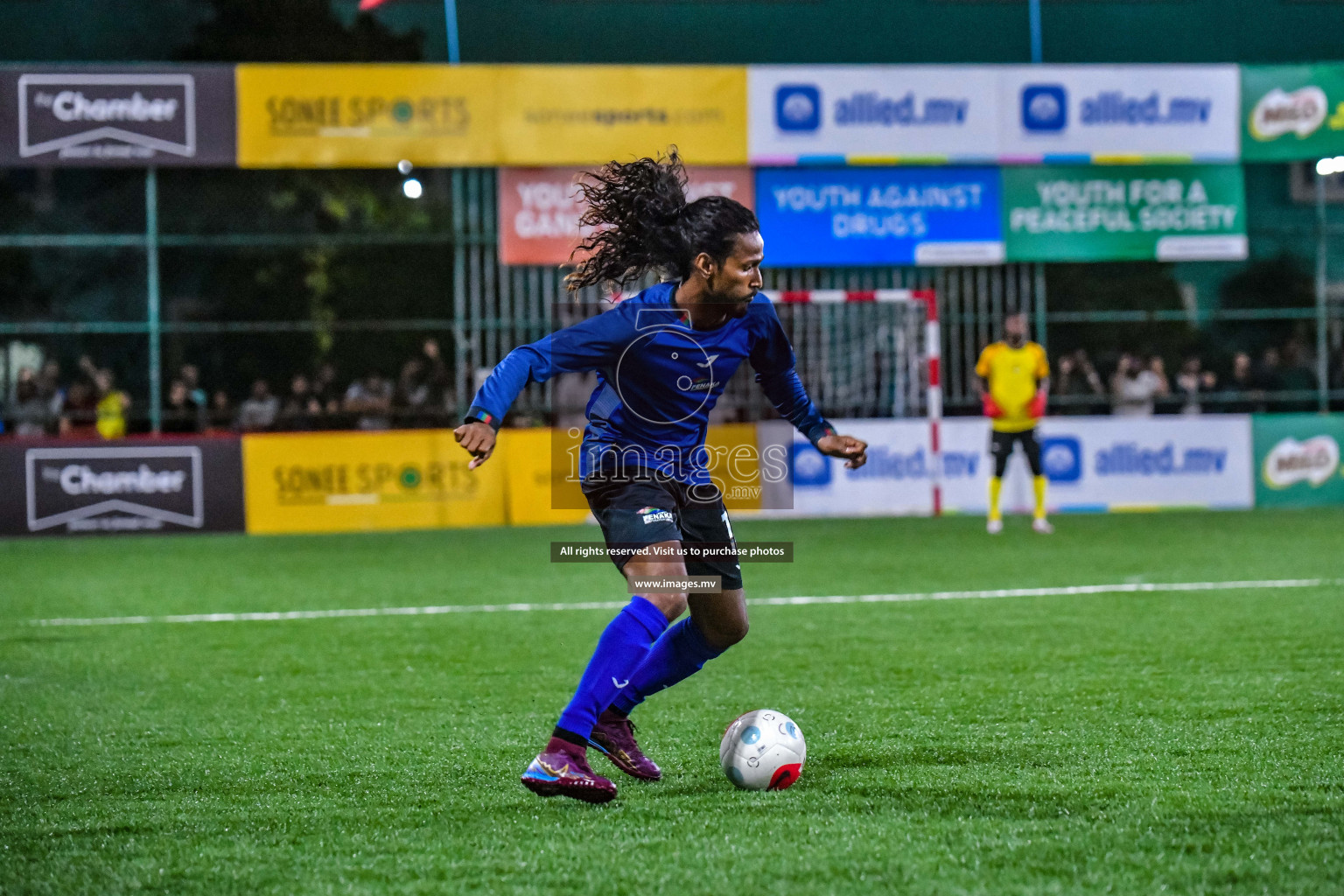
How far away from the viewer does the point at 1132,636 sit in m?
8.25

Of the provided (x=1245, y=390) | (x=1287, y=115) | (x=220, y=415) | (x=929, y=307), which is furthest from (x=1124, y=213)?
(x=220, y=415)

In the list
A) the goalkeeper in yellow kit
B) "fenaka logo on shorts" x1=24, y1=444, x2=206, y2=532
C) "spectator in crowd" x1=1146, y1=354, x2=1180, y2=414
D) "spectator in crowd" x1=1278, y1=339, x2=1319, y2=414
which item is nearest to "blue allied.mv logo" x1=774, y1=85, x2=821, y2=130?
the goalkeeper in yellow kit

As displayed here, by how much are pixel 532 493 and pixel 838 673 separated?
1103cm

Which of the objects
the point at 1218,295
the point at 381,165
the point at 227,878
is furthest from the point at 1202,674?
the point at 1218,295

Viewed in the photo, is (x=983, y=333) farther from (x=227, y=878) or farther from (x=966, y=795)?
(x=227, y=878)

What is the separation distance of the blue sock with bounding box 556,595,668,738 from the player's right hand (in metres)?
0.68

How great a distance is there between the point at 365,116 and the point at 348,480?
4.19m

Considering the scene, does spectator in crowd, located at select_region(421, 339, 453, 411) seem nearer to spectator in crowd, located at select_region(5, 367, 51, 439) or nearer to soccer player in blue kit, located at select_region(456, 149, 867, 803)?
spectator in crowd, located at select_region(5, 367, 51, 439)

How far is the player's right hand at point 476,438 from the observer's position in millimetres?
4371

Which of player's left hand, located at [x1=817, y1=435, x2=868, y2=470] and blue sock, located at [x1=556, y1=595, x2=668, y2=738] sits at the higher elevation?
player's left hand, located at [x1=817, y1=435, x2=868, y2=470]

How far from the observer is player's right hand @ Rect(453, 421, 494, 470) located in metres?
4.37

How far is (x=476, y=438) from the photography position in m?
4.39

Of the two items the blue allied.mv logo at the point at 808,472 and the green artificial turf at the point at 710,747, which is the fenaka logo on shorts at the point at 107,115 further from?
the blue allied.mv logo at the point at 808,472

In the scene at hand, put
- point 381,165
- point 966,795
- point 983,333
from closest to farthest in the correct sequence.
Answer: point 966,795
point 381,165
point 983,333
